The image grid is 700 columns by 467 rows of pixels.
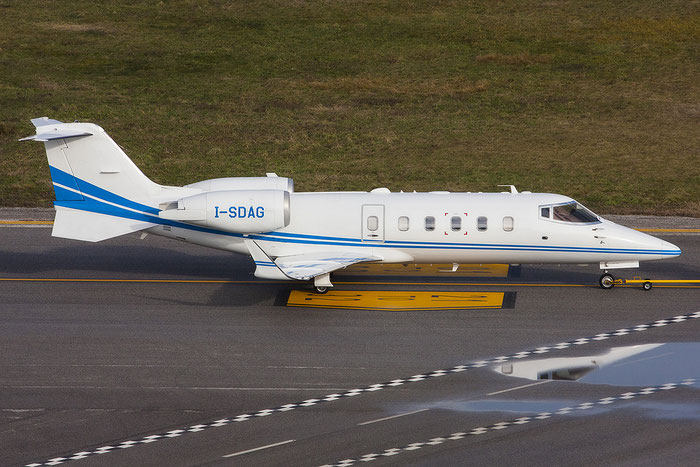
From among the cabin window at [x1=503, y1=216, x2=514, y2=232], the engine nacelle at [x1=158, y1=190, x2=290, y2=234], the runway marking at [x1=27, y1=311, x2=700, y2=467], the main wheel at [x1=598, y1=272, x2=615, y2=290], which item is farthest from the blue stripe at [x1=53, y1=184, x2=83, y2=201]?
the main wheel at [x1=598, y1=272, x2=615, y2=290]

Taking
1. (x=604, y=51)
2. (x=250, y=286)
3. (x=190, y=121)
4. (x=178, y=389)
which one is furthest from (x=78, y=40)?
(x=178, y=389)

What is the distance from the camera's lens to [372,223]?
30156 mm

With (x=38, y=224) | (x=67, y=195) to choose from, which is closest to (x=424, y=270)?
(x=67, y=195)

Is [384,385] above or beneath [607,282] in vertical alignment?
beneath

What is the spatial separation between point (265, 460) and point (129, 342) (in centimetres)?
793

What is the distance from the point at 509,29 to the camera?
67500 millimetres

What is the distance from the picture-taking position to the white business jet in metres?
29.9

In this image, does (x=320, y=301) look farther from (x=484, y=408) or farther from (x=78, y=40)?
(x=78, y=40)

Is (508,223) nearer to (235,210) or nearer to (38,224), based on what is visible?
(235,210)

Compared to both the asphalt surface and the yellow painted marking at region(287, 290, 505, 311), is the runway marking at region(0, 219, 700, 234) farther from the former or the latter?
the yellow painted marking at region(287, 290, 505, 311)

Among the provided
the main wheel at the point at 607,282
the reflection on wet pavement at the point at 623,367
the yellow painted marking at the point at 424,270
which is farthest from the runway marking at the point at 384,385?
the yellow painted marking at the point at 424,270

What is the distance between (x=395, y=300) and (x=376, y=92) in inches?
1190

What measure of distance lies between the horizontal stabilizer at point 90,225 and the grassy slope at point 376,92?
1383 cm

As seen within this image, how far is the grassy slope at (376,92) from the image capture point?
Answer: 47781mm
